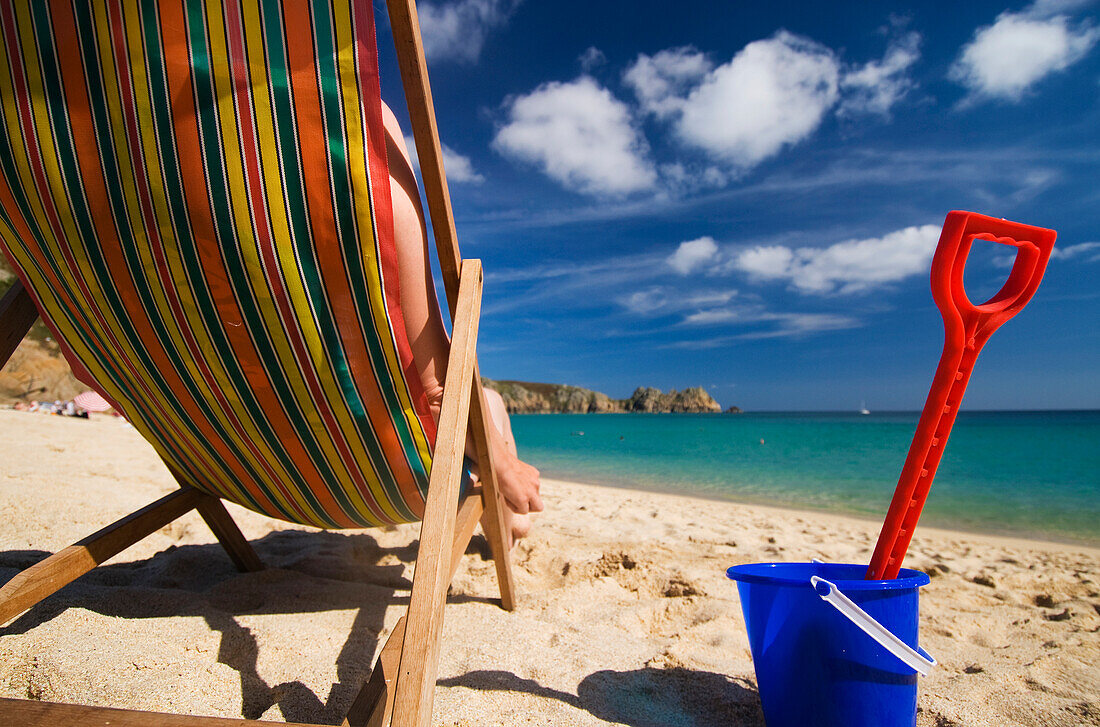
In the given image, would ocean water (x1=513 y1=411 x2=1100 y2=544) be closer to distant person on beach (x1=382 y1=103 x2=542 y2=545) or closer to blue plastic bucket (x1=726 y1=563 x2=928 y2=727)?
blue plastic bucket (x1=726 y1=563 x2=928 y2=727)

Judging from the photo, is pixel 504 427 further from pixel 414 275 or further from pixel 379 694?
pixel 379 694

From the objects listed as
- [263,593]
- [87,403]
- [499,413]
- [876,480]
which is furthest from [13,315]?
[876,480]

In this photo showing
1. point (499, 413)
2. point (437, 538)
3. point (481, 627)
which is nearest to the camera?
point (437, 538)

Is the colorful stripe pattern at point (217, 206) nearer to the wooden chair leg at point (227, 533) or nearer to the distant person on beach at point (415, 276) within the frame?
the distant person on beach at point (415, 276)

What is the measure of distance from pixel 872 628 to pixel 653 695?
0.76 meters

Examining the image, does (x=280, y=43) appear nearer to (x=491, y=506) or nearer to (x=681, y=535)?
(x=491, y=506)

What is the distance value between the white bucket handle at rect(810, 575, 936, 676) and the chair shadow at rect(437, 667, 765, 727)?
0.56 metres

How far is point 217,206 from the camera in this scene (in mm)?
1129

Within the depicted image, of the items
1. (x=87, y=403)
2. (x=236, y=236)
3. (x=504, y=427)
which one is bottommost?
(x=87, y=403)

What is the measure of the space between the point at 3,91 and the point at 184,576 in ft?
6.87

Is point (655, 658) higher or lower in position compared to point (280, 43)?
lower

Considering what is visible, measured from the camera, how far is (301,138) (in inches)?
41.9

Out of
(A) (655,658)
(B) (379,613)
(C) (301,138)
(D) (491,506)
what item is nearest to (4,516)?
(B) (379,613)

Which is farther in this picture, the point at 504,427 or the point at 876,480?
the point at 876,480
